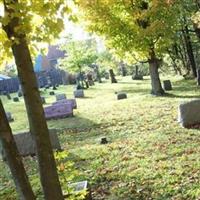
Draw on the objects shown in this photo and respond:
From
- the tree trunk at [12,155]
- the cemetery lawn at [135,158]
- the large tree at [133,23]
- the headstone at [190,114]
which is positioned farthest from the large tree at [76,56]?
the tree trunk at [12,155]

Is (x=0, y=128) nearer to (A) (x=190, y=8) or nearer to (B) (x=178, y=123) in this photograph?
(B) (x=178, y=123)

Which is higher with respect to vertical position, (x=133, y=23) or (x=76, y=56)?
(x=133, y=23)

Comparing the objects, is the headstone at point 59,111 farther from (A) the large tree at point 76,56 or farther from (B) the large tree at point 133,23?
(A) the large tree at point 76,56

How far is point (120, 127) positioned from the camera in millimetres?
15367

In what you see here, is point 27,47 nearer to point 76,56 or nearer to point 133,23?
point 133,23

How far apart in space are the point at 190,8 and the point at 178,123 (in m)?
→ 18.3

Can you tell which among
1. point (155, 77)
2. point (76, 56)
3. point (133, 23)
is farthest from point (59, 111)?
point (76, 56)

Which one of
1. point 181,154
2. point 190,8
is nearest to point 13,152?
point 181,154

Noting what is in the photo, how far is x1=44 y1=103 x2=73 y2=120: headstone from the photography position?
21.1m

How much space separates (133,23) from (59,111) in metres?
6.45

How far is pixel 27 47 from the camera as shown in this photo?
4062mm

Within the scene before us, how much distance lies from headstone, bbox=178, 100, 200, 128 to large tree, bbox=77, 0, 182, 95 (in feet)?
33.9

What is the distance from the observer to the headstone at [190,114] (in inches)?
516

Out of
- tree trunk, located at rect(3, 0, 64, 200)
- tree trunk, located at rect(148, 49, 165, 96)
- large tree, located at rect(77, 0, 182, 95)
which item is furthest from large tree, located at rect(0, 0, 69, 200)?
tree trunk, located at rect(148, 49, 165, 96)
